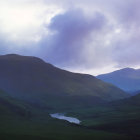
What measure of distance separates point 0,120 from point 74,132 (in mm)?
42120

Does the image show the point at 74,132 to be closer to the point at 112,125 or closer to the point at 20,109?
the point at 112,125

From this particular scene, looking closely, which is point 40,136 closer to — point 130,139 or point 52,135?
point 52,135

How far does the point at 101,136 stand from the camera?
10744 centimetres

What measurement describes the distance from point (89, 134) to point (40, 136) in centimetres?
2059

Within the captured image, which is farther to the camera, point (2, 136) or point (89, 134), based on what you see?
point (89, 134)

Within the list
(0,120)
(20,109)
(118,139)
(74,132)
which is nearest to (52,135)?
(74,132)

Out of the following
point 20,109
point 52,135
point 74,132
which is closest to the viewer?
point 52,135

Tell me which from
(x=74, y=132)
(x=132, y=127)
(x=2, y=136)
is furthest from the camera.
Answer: (x=132, y=127)

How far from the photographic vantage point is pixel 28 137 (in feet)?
327

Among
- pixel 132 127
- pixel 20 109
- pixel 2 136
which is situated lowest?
pixel 2 136

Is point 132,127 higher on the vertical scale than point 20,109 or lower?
lower

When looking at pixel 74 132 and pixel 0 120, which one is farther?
pixel 0 120

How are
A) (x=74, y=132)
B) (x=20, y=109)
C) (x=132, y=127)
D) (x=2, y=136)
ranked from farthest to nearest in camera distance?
(x=20, y=109), (x=132, y=127), (x=74, y=132), (x=2, y=136)

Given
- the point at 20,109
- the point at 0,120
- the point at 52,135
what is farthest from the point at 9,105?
the point at 52,135
